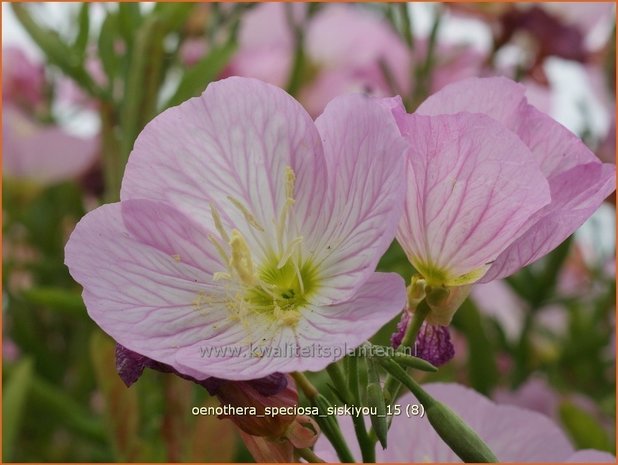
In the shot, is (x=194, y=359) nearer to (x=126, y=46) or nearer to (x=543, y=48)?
(x=126, y=46)

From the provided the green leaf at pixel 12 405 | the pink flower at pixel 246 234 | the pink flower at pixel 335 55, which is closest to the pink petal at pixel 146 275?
the pink flower at pixel 246 234

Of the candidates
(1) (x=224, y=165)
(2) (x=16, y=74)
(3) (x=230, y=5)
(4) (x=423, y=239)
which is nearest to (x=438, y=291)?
(4) (x=423, y=239)

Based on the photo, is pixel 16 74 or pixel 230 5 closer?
pixel 230 5

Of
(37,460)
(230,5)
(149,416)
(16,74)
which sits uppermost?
(230,5)

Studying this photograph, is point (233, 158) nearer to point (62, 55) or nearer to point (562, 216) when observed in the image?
point (562, 216)

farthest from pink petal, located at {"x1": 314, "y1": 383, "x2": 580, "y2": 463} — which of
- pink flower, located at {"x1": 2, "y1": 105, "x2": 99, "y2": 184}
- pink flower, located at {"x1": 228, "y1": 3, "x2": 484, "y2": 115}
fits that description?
pink flower, located at {"x1": 2, "y1": 105, "x2": 99, "y2": 184}

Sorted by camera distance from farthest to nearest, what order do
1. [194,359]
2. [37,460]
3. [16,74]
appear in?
1. [16,74]
2. [37,460]
3. [194,359]

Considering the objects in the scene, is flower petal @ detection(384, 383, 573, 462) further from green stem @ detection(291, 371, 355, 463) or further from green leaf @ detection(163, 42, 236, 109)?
green leaf @ detection(163, 42, 236, 109)
